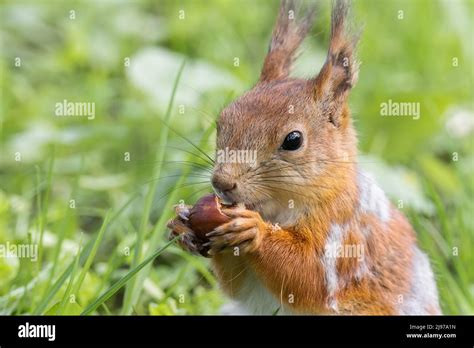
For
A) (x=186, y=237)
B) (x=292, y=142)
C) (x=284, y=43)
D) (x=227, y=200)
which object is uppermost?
(x=284, y=43)

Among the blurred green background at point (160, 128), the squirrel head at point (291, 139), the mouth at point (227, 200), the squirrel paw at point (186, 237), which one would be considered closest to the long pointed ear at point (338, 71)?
the squirrel head at point (291, 139)

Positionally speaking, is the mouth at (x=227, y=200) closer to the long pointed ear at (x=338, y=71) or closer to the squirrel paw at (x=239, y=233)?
the squirrel paw at (x=239, y=233)

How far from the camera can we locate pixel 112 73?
670 centimetres

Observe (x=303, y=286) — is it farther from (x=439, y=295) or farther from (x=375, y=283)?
(x=439, y=295)

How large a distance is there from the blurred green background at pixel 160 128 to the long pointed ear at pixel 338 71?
155mm

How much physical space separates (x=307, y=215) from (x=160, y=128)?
2579mm

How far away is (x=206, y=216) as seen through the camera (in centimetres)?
331

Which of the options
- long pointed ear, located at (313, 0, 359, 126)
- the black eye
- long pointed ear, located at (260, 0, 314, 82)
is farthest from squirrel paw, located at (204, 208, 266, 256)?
long pointed ear, located at (260, 0, 314, 82)

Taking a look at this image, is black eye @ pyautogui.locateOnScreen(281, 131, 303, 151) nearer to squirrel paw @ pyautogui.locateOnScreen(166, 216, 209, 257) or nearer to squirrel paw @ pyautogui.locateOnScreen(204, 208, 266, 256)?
squirrel paw @ pyautogui.locateOnScreen(204, 208, 266, 256)

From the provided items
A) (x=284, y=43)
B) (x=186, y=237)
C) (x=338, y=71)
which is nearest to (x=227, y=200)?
(x=186, y=237)

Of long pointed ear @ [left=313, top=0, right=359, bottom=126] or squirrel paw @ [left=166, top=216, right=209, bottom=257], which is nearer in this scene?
squirrel paw @ [left=166, top=216, right=209, bottom=257]

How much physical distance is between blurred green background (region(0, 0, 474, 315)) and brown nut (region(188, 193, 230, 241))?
1.10 feet

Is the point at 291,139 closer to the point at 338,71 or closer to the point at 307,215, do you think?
the point at 307,215

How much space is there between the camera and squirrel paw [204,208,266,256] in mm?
3240
